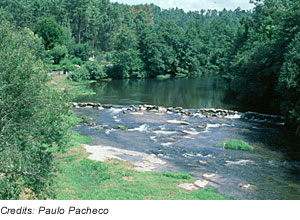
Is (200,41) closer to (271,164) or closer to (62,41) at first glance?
(62,41)

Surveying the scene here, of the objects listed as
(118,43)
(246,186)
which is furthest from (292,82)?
(118,43)

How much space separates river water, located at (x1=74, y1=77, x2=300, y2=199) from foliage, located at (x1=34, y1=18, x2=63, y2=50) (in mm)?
42127

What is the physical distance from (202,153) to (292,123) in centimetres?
1547

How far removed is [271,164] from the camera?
89.7 feet

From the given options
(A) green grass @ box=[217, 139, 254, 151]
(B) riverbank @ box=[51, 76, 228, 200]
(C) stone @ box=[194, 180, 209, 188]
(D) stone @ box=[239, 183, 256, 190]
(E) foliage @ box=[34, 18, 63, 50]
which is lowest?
(D) stone @ box=[239, 183, 256, 190]

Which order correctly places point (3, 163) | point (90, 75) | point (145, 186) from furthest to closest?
point (90, 75)
point (145, 186)
point (3, 163)

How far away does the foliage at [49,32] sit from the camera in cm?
9106

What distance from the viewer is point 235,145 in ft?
104

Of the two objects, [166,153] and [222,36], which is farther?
[222,36]

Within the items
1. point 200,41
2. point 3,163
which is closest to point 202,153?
point 3,163

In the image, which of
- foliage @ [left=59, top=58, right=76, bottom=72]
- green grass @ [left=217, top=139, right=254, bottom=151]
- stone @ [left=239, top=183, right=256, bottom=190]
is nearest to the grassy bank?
foliage @ [left=59, top=58, right=76, bottom=72]

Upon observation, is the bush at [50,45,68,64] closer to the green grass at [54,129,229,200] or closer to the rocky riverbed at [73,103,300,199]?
the rocky riverbed at [73,103,300,199]

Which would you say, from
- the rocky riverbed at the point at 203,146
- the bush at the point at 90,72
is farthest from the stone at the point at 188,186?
the bush at the point at 90,72

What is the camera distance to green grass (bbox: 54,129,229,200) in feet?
62.0
